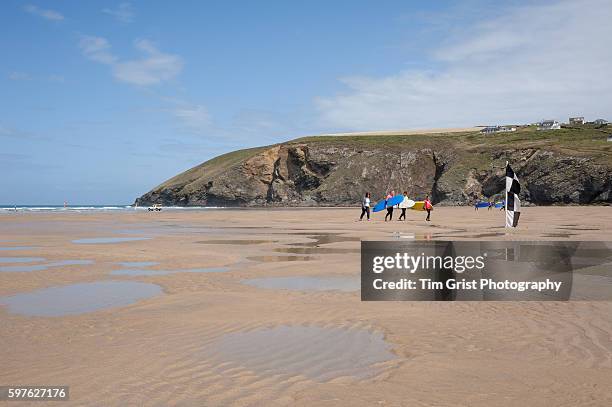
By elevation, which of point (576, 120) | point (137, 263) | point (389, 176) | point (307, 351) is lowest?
point (307, 351)

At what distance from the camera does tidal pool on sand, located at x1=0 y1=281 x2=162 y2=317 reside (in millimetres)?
7836

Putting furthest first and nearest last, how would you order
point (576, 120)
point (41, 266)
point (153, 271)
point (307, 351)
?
point (576, 120) < point (41, 266) < point (153, 271) < point (307, 351)

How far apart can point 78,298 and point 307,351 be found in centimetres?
495

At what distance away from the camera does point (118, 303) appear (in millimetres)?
8312

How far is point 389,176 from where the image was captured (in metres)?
88.1

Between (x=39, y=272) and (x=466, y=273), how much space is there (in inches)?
380

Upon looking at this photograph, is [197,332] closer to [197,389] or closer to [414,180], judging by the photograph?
[197,389]

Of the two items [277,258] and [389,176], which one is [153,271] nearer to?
[277,258]

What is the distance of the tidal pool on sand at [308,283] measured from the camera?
9742 mm

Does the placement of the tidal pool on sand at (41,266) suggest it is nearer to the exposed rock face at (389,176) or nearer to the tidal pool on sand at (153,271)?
the tidal pool on sand at (153,271)

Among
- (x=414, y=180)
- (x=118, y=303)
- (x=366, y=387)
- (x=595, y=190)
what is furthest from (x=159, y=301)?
(x=414, y=180)

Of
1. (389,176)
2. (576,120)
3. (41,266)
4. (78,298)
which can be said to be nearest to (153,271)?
(41,266)

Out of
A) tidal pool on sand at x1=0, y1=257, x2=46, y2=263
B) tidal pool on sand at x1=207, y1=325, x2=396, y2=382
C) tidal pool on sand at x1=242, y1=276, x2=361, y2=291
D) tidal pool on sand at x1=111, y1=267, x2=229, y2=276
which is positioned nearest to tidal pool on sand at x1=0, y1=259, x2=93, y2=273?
tidal pool on sand at x1=0, y1=257, x2=46, y2=263

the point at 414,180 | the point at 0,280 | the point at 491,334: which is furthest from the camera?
the point at 414,180
